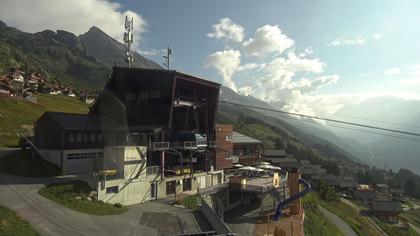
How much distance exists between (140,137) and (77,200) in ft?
78.2

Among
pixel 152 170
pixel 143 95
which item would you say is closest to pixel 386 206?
pixel 143 95

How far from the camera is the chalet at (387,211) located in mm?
113062

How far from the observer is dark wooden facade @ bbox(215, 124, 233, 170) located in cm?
6303

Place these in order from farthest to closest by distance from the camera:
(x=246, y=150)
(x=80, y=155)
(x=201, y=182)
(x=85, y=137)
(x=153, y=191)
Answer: (x=246, y=150)
(x=201, y=182)
(x=85, y=137)
(x=80, y=155)
(x=153, y=191)

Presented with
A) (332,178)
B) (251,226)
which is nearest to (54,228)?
(251,226)

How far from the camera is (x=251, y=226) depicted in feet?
142

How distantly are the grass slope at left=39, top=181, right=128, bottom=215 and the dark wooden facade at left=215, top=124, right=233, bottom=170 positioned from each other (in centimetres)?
2829

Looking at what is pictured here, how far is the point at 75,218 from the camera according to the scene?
96.8 feet

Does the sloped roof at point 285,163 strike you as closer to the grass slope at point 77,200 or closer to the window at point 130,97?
the window at point 130,97

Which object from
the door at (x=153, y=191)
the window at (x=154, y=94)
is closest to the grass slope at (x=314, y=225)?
the door at (x=153, y=191)

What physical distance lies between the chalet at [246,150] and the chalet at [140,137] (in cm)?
2872

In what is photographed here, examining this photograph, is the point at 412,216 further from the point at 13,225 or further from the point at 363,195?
the point at 13,225

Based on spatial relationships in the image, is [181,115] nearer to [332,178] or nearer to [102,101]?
[102,101]

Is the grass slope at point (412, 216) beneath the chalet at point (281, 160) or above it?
beneath
